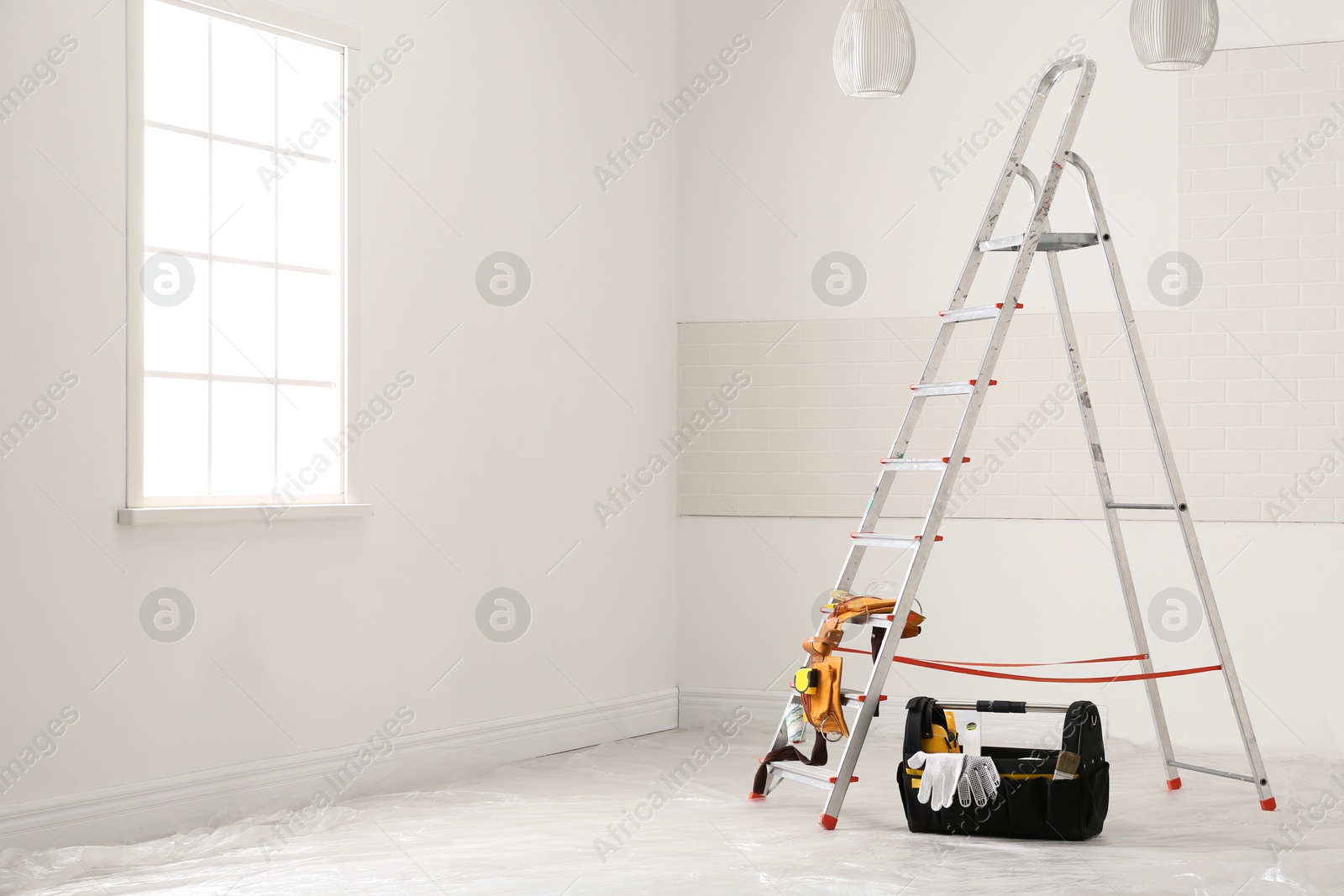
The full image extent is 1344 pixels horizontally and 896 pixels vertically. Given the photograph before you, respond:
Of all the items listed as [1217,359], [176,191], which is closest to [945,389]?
[1217,359]

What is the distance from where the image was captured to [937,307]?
5051 mm

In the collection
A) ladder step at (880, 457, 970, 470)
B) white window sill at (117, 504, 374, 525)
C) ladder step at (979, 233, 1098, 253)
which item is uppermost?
ladder step at (979, 233, 1098, 253)

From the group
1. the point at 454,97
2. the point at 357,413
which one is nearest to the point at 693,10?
the point at 454,97

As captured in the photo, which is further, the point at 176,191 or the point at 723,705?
the point at 723,705

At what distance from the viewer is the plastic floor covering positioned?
2982 millimetres

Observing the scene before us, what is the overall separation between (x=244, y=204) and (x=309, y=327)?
425 mm

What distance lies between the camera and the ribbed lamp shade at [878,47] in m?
3.48

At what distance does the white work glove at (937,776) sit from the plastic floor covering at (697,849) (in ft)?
0.38

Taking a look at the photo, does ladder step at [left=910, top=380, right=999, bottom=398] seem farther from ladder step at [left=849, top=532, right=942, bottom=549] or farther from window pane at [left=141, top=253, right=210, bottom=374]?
window pane at [left=141, top=253, right=210, bottom=374]

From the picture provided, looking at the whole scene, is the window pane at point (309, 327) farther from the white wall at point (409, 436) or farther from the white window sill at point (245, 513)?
the white window sill at point (245, 513)

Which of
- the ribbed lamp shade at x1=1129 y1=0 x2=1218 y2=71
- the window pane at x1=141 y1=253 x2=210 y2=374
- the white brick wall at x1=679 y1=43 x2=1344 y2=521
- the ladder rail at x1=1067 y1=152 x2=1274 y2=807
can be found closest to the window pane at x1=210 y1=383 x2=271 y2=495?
the window pane at x1=141 y1=253 x2=210 y2=374

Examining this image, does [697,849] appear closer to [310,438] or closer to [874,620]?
[874,620]

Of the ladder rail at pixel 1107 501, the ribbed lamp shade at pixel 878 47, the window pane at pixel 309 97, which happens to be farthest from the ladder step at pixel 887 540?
the window pane at pixel 309 97

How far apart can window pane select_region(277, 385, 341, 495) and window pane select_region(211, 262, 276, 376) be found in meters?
0.13
